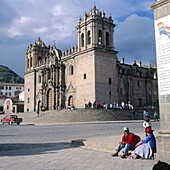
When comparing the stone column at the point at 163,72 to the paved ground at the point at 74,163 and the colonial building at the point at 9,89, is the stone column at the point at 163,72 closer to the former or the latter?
the paved ground at the point at 74,163

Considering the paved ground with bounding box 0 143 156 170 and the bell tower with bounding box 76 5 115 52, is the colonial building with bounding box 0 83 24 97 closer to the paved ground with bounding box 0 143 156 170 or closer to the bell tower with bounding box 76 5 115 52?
the bell tower with bounding box 76 5 115 52

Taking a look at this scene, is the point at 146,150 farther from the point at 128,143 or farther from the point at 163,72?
the point at 163,72

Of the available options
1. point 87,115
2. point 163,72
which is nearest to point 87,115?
point 87,115

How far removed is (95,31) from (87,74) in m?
7.10

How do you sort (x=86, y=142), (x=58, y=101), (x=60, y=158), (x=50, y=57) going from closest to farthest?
(x=60, y=158) → (x=86, y=142) → (x=58, y=101) → (x=50, y=57)

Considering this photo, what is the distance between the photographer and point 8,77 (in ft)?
424

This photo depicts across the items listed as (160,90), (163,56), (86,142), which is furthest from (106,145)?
(163,56)

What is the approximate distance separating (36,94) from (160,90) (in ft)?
149

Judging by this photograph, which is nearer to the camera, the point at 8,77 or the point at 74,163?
the point at 74,163

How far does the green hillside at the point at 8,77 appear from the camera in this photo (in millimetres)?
125275

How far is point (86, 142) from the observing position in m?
9.59

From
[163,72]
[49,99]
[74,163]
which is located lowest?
[74,163]

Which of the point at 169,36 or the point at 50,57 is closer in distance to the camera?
the point at 169,36

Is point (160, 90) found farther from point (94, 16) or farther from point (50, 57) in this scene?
point (50, 57)
